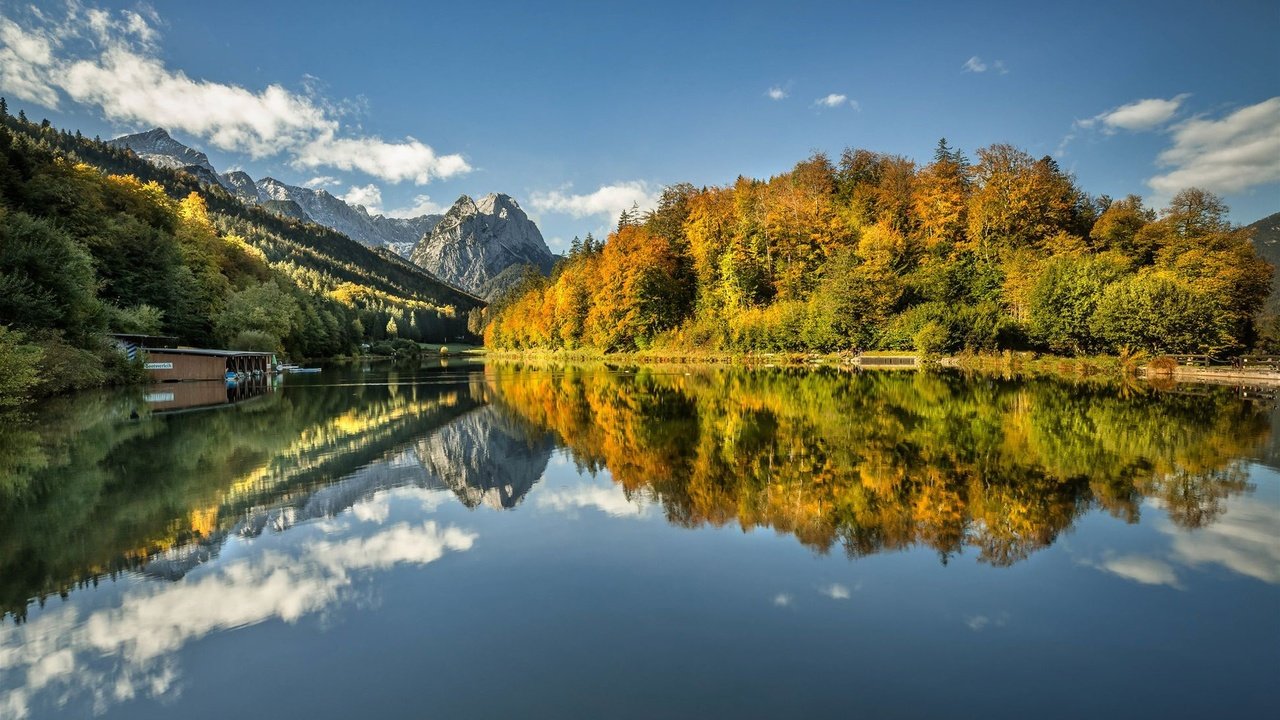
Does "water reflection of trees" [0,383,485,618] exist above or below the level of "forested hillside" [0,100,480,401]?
below

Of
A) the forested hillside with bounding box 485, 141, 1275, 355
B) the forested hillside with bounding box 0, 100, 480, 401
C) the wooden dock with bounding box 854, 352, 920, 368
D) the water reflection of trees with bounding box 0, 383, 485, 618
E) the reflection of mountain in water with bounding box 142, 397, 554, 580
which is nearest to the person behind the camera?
the water reflection of trees with bounding box 0, 383, 485, 618

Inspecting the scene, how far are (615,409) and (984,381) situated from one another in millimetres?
21657

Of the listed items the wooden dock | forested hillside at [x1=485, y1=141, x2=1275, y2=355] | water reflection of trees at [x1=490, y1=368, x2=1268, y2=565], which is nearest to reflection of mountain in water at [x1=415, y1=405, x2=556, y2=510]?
water reflection of trees at [x1=490, y1=368, x2=1268, y2=565]

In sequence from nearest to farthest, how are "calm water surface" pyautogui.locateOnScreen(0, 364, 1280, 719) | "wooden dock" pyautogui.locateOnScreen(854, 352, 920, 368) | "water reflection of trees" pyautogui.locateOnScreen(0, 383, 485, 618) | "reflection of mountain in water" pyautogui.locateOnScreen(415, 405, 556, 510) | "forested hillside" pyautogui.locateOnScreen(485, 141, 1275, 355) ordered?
"calm water surface" pyautogui.locateOnScreen(0, 364, 1280, 719) → "water reflection of trees" pyautogui.locateOnScreen(0, 383, 485, 618) → "reflection of mountain in water" pyautogui.locateOnScreen(415, 405, 556, 510) → "forested hillside" pyautogui.locateOnScreen(485, 141, 1275, 355) → "wooden dock" pyautogui.locateOnScreen(854, 352, 920, 368)

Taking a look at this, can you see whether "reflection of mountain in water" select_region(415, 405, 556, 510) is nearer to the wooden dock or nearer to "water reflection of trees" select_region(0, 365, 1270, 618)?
"water reflection of trees" select_region(0, 365, 1270, 618)

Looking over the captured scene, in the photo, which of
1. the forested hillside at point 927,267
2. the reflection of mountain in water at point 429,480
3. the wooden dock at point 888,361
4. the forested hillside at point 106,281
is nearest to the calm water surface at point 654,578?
the reflection of mountain in water at point 429,480

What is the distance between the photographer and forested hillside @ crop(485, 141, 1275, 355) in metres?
41.3

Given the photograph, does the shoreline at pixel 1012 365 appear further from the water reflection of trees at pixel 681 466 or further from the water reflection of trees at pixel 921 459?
the water reflection of trees at pixel 681 466

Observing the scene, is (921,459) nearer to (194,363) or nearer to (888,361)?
(888,361)

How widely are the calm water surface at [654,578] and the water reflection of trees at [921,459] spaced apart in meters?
0.10

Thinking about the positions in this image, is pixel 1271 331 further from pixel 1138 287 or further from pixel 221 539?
pixel 221 539

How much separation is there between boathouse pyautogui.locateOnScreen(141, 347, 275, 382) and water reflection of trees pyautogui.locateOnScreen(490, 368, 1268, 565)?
108 ft

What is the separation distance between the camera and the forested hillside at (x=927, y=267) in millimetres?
41312

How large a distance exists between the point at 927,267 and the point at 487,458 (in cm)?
5010
